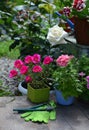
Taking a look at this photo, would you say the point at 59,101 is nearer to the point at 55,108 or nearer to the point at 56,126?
the point at 55,108

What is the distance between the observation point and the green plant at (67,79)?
2.53 metres

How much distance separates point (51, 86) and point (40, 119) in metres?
0.54

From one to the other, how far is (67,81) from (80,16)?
0.65 m

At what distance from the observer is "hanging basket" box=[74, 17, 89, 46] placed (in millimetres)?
2844

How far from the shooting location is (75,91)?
255 centimetres

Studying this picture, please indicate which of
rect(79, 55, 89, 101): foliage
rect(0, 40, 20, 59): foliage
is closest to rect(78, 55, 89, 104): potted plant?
rect(79, 55, 89, 101): foliage

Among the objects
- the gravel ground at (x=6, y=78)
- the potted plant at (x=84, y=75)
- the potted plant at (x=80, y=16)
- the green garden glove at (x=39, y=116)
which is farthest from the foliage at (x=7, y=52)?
the green garden glove at (x=39, y=116)

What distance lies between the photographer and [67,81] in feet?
8.27

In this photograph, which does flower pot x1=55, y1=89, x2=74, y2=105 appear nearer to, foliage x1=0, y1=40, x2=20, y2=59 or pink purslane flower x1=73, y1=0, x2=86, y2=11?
pink purslane flower x1=73, y1=0, x2=86, y2=11

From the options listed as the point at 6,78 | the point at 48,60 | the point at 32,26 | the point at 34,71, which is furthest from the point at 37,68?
the point at 6,78

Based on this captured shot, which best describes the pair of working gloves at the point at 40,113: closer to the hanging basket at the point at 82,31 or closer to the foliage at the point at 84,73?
the foliage at the point at 84,73

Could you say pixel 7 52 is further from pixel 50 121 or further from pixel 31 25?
pixel 50 121

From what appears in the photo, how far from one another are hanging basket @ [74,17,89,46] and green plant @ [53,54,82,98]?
0.35m

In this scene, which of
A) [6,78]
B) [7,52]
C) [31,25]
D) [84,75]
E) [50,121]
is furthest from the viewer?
[7,52]
